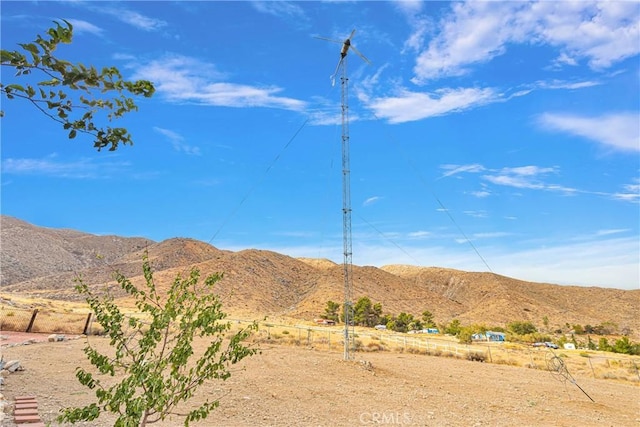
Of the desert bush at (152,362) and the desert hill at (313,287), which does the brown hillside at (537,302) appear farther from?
the desert bush at (152,362)

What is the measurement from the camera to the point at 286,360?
19.7 meters

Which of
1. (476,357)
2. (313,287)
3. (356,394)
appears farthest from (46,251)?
(356,394)

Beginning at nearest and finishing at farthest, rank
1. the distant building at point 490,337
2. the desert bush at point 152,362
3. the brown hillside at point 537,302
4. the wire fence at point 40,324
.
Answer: the desert bush at point 152,362, the wire fence at point 40,324, the distant building at point 490,337, the brown hillside at point 537,302

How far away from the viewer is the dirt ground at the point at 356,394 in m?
10.6

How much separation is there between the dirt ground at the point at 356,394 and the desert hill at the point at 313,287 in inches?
1695

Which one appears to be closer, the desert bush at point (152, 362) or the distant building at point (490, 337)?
the desert bush at point (152, 362)

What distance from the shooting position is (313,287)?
79625mm

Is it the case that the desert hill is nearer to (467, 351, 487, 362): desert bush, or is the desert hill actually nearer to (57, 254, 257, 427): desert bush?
(467, 351, 487, 362): desert bush

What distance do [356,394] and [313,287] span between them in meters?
66.5

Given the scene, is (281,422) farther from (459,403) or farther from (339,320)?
(339,320)

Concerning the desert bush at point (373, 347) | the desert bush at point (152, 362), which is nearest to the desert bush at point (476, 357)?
the desert bush at point (373, 347)

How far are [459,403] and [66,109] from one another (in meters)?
13.6

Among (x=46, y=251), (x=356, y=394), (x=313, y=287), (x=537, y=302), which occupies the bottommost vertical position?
(x=356, y=394)

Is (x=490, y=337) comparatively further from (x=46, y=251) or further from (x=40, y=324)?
(x=46, y=251)
